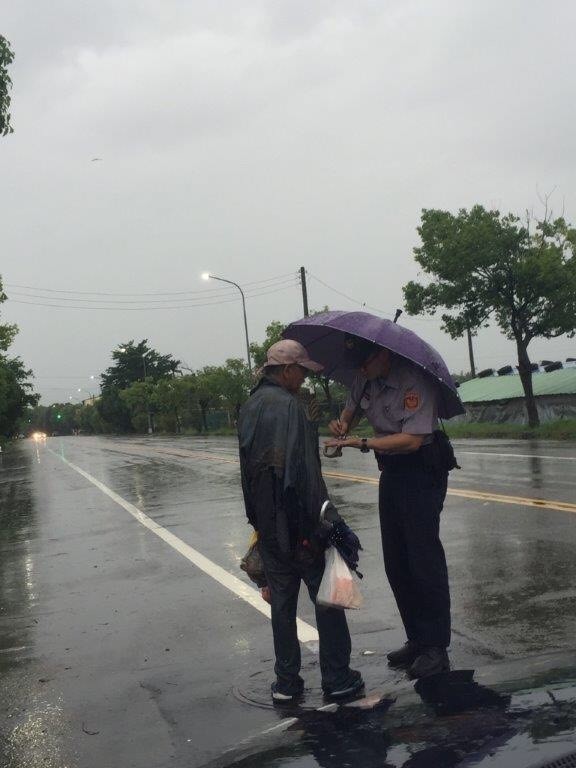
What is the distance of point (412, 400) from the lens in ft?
15.4

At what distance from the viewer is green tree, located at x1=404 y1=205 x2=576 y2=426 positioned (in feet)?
94.1

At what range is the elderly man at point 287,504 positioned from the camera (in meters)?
4.28

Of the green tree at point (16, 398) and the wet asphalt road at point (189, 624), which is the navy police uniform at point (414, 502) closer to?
the wet asphalt road at point (189, 624)

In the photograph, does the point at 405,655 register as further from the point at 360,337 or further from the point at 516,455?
the point at 516,455

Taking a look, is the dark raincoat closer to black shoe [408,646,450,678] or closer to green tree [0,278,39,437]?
black shoe [408,646,450,678]

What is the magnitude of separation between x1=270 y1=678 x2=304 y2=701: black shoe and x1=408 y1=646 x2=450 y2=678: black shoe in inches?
23.2

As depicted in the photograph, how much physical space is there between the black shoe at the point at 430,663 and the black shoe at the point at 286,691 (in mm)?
590

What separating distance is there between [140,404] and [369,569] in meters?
99.9

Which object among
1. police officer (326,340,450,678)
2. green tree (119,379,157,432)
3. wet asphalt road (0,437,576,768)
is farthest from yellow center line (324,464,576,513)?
green tree (119,379,157,432)

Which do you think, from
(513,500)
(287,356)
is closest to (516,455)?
(513,500)

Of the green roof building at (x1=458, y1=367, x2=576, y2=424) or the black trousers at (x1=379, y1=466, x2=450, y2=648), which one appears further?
the green roof building at (x1=458, y1=367, x2=576, y2=424)

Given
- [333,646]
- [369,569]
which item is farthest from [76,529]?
[333,646]

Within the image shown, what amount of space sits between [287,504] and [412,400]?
920mm

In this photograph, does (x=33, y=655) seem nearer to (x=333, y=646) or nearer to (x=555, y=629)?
(x=333, y=646)
